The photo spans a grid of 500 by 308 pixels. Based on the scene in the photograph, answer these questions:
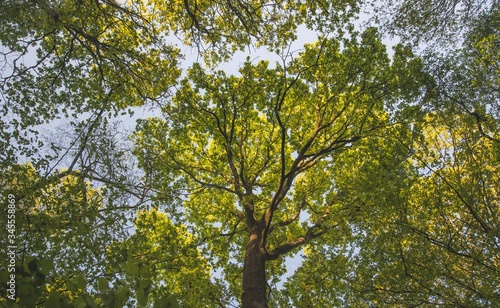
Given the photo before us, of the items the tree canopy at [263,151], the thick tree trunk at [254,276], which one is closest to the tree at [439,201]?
the tree canopy at [263,151]

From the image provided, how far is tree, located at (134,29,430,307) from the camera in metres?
9.86

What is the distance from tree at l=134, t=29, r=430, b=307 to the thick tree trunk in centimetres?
3

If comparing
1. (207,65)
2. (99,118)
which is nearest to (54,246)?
(99,118)

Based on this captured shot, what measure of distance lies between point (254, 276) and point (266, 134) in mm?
6174

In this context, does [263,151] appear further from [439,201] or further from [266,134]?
[439,201]

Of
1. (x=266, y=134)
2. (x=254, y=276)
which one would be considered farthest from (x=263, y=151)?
(x=254, y=276)

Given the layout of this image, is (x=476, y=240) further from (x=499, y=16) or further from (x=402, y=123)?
(x=499, y=16)

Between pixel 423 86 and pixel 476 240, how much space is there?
15.0ft

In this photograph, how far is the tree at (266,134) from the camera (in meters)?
9.86

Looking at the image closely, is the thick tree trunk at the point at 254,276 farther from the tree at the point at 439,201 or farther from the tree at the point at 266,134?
the tree at the point at 439,201

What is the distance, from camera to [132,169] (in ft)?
27.3

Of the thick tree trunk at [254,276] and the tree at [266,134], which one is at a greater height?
the tree at [266,134]

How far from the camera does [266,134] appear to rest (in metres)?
13.7

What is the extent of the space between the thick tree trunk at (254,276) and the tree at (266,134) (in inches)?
1.1
